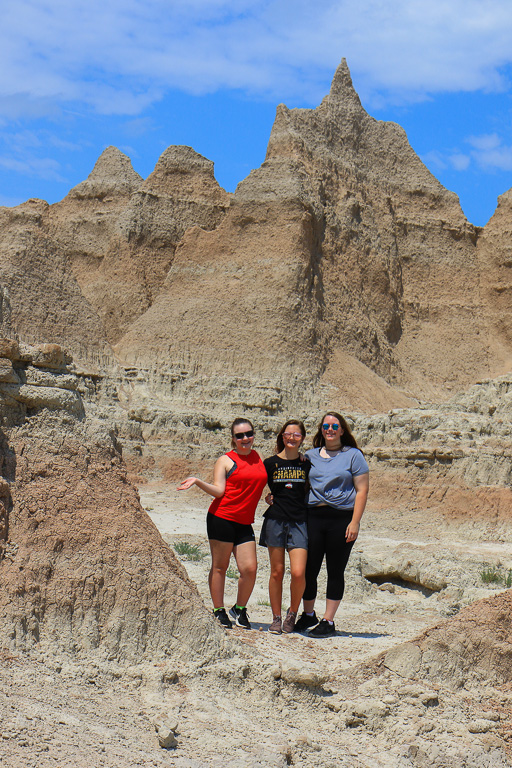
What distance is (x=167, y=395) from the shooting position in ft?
103

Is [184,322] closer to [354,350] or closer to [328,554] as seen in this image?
[354,350]

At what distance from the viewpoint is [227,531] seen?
6695 millimetres

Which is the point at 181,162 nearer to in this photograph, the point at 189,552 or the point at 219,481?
the point at 189,552

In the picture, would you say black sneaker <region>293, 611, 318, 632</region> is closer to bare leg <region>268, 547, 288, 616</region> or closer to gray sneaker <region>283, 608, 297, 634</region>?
gray sneaker <region>283, 608, 297, 634</region>

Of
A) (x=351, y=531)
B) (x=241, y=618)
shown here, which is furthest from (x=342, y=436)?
(x=241, y=618)

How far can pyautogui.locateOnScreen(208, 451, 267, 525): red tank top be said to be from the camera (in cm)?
670

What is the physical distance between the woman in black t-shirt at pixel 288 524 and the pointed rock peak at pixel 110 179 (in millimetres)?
38242

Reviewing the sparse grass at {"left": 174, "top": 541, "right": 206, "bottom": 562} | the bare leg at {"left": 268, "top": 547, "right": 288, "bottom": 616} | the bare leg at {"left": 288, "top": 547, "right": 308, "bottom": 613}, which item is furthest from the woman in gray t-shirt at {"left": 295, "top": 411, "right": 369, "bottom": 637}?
the sparse grass at {"left": 174, "top": 541, "right": 206, "bottom": 562}

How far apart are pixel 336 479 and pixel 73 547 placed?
7.63 ft

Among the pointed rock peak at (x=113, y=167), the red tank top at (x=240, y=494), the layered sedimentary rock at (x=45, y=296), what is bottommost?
the red tank top at (x=240, y=494)

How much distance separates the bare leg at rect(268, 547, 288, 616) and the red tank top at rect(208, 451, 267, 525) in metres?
0.42

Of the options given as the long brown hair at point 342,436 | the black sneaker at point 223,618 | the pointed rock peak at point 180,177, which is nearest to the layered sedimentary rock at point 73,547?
the black sneaker at point 223,618

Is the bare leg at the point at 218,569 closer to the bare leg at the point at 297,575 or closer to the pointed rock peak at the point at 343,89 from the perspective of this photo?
the bare leg at the point at 297,575

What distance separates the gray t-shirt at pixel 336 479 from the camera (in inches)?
274
